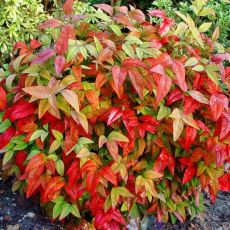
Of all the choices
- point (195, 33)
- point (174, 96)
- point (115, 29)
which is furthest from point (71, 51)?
point (195, 33)

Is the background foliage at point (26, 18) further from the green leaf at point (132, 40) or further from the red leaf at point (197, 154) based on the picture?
the red leaf at point (197, 154)

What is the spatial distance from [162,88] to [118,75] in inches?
7.1

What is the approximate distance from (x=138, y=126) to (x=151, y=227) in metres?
0.81

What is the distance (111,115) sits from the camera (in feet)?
6.24

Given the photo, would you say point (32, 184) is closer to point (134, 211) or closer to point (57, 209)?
point (57, 209)

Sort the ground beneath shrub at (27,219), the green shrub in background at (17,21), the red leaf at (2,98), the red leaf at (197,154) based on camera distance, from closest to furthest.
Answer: the red leaf at (2,98) < the red leaf at (197,154) < the ground beneath shrub at (27,219) < the green shrub in background at (17,21)

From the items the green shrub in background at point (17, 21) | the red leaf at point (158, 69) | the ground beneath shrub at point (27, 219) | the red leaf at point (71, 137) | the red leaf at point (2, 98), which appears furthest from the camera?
the green shrub in background at point (17, 21)

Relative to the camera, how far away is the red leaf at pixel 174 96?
6.47 feet

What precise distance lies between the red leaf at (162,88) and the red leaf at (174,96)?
13cm

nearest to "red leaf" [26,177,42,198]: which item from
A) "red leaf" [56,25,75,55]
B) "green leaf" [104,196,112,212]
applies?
"green leaf" [104,196,112,212]

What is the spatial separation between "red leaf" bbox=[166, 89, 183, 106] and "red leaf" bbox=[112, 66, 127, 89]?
9.6 inches

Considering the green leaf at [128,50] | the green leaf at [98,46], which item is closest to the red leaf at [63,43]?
the green leaf at [98,46]

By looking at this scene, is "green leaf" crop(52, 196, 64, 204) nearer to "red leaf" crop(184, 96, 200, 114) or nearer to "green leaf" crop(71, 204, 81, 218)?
"green leaf" crop(71, 204, 81, 218)

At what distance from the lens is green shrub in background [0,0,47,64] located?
2.92 metres
